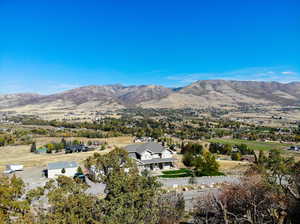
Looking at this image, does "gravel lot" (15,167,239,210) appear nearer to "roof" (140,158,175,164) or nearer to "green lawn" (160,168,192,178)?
"green lawn" (160,168,192,178)

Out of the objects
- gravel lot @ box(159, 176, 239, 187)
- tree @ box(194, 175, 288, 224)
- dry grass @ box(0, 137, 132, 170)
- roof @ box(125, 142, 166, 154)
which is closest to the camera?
A: tree @ box(194, 175, 288, 224)

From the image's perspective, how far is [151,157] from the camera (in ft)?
157

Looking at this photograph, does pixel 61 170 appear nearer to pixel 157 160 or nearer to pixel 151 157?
pixel 151 157

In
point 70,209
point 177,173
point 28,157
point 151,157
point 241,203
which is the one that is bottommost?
point 28,157

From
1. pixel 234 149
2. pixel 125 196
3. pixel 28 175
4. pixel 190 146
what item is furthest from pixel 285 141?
pixel 125 196

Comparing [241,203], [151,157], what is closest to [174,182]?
[151,157]

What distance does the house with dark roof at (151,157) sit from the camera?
45188 millimetres

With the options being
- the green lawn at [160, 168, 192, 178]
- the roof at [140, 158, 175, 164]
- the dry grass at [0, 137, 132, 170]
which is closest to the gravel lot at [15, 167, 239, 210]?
the green lawn at [160, 168, 192, 178]

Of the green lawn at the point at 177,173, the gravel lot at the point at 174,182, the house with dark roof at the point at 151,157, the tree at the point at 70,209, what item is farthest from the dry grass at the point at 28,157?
the tree at the point at 70,209

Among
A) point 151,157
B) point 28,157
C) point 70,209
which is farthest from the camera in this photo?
point 28,157

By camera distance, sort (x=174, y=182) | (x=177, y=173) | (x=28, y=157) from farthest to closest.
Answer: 1. (x=28, y=157)
2. (x=177, y=173)
3. (x=174, y=182)

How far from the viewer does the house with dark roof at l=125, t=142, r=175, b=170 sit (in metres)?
45.2

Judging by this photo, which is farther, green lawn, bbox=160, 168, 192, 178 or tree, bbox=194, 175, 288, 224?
green lawn, bbox=160, 168, 192, 178

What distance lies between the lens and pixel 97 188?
31.8m
